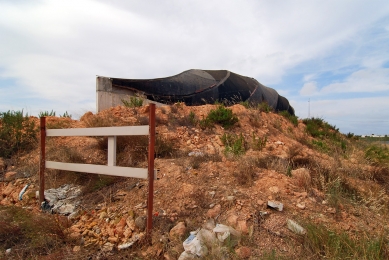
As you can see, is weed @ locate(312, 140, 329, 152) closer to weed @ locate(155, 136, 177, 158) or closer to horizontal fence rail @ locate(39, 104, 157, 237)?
weed @ locate(155, 136, 177, 158)

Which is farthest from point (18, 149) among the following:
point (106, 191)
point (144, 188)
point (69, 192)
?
point (144, 188)

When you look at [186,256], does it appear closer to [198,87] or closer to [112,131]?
[112,131]

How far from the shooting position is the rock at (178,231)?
316cm

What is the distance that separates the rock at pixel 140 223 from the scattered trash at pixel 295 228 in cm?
162

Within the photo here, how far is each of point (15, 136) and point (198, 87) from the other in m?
6.23

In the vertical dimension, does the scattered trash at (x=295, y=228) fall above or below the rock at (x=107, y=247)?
above

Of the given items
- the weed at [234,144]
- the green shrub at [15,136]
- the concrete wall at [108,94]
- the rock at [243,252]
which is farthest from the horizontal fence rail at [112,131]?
the concrete wall at [108,94]

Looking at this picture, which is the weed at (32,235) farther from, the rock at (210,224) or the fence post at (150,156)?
the rock at (210,224)

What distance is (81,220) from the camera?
12.8 ft

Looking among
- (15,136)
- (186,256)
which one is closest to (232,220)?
(186,256)

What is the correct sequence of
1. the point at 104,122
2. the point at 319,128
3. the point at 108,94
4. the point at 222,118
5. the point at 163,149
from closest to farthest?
1. the point at 163,149
2. the point at 104,122
3. the point at 222,118
4. the point at 108,94
5. the point at 319,128

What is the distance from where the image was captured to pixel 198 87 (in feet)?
36.4

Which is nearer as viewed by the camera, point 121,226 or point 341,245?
point 341,245

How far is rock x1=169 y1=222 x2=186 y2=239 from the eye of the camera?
3.16 metres
